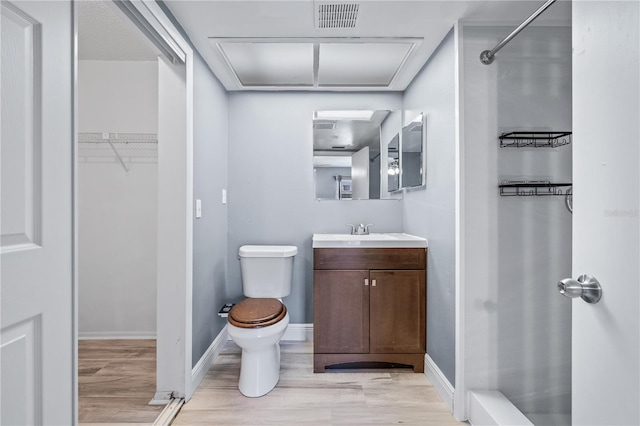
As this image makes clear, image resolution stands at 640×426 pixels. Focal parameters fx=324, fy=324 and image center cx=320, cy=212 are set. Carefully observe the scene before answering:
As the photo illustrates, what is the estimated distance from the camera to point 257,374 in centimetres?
199

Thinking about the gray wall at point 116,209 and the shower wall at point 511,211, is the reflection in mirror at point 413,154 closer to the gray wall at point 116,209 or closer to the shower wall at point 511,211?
the shower wall at point 511,211

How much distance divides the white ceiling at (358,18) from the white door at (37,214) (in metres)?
0.88

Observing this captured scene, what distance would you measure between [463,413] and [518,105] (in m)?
1.71

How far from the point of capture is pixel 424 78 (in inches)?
91.2

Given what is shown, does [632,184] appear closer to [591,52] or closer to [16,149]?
[591,52]

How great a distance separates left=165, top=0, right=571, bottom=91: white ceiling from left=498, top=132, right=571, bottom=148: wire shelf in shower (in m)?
0.62

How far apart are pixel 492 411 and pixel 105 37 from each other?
3.33 metres

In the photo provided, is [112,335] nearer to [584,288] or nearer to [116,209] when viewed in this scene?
[116,209]

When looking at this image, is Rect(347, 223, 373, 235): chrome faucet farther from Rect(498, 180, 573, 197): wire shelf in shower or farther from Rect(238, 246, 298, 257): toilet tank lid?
Rect(498, 180, 573, 197): wire shelf in shower

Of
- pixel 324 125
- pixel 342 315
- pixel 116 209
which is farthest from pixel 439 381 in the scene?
pixel 116 209

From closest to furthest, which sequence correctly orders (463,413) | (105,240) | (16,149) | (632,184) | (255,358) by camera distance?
1. (632,184)
2. (16,149)
3. (463,413)
4. (255,358)
5. (105,240)

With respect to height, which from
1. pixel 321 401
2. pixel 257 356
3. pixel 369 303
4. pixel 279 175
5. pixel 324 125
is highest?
pixel 324 125

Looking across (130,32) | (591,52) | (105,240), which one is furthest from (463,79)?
(105,240)

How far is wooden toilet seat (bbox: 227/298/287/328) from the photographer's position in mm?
1929
